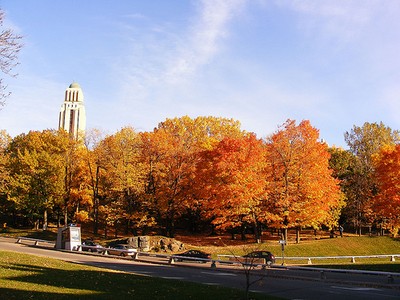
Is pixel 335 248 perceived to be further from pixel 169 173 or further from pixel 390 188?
pixel 169 173

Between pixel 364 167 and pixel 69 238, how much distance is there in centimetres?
4050

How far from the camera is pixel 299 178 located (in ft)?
144

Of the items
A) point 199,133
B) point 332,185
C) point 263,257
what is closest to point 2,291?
point 263,257

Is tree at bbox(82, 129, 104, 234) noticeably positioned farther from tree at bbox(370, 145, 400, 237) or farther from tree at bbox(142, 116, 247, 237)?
tree at bbox(370, 145, 400, 237)


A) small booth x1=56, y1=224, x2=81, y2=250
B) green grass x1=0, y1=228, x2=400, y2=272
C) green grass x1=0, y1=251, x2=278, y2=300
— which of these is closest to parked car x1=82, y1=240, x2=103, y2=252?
small booth x1=56, y1=224, x2=81, y2=250

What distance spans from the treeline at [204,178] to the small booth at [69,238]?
705cm

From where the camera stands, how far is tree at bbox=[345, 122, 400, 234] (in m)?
55.2

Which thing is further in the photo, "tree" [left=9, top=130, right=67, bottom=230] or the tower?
the tower

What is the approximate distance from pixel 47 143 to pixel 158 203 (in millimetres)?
19920

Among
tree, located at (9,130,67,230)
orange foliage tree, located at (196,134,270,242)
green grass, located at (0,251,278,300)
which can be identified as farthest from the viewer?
tree, located at (9,130,67,230)

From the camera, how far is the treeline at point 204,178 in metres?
42.8

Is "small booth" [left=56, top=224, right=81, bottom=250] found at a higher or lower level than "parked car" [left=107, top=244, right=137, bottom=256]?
higher

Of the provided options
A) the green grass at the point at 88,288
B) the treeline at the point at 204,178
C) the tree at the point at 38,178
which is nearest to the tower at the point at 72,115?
the treeline at the point at 204,178

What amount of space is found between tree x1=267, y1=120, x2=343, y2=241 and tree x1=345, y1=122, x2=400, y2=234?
11.2 meters
